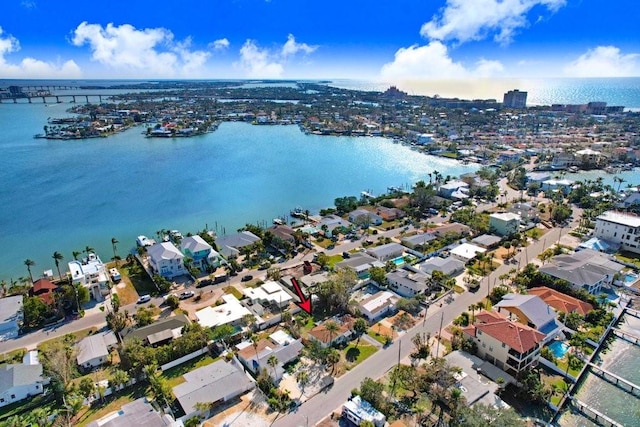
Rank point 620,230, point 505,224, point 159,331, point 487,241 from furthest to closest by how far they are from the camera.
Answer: point 505,224, point 487,241, point 620,230, point 159,331

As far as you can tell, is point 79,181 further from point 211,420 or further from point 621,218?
point 621,218

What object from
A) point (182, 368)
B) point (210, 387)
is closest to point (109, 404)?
point (182, 368)

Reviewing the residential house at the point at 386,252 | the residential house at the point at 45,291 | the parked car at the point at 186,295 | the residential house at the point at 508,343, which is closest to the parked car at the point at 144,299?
the parked car at the point at 186,295

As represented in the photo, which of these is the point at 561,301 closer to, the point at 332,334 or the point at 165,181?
the point at 332,334

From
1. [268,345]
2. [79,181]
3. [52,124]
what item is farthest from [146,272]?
[52,124]

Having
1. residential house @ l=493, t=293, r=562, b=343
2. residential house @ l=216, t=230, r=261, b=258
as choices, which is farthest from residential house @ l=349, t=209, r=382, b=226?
residential house @ l=493, t=293, r=562, b=343
